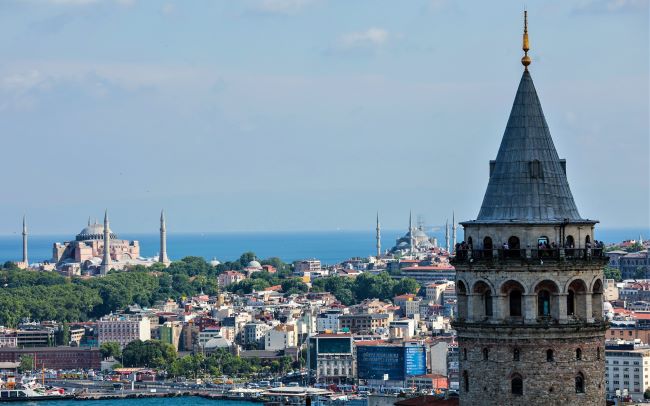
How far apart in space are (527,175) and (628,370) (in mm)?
75378

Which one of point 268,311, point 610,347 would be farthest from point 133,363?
point 610,347

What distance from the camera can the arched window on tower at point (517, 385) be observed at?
17922 mm

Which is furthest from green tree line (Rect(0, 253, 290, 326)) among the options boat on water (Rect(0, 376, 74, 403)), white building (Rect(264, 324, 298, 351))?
boat on water (Rect(0, 376, 74, 403))

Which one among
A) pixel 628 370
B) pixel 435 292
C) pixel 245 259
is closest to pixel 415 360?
pixel 628 370

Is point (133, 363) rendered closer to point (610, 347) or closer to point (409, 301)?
point (409, 301)

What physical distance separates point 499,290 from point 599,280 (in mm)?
949

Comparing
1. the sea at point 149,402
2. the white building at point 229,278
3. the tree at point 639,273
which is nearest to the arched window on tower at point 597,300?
the sea at point 149,402

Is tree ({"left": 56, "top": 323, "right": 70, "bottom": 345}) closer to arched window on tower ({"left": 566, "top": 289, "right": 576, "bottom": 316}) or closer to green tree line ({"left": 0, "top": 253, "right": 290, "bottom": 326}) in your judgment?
green tree line ({"left": 0, "top": 253, "right": 290, "bottom": 326})

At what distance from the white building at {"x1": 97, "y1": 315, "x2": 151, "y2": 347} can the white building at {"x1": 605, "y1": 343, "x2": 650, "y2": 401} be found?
46914 millimetres

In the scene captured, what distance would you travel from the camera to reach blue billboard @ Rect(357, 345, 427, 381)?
353 feet

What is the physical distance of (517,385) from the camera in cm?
1795

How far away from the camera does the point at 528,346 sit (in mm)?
17906

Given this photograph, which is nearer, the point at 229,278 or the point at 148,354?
the point at 148,354

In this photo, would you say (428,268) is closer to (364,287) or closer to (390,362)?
(364,287)
